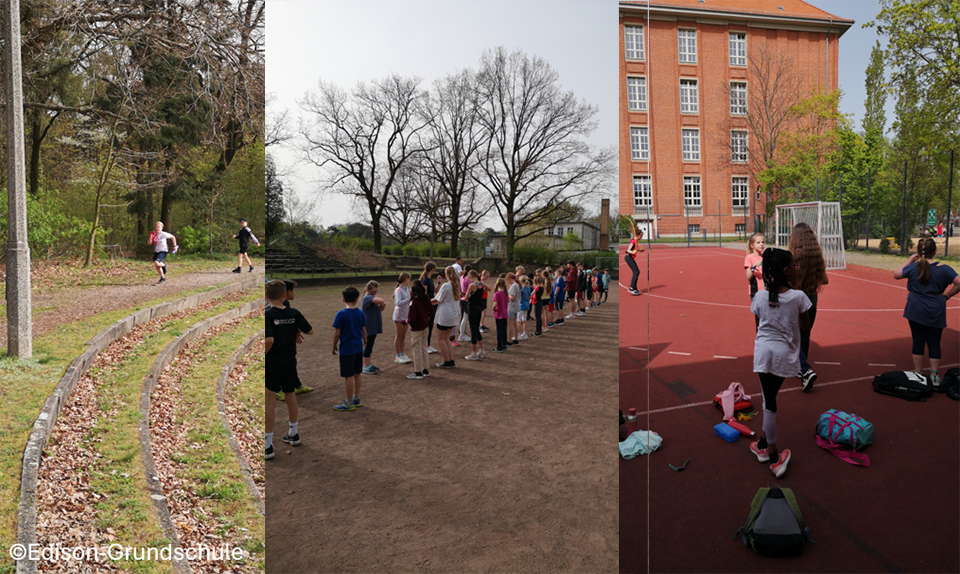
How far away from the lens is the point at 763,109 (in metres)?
2.54

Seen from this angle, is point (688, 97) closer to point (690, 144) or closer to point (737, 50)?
point (690, 144)

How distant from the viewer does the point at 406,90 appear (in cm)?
135

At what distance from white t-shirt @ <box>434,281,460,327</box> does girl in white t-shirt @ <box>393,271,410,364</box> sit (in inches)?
3.9

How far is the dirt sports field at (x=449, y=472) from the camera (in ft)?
4.38

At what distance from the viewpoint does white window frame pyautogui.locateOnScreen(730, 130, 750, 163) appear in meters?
2.36

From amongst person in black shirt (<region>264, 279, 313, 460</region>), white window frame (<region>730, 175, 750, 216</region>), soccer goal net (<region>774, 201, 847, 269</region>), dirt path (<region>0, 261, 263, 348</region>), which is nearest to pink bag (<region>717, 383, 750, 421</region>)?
soccer goal net (<region>774, 201, 847, 269</region>)

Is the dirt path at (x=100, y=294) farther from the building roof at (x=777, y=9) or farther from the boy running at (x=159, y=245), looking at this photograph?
the building roof at (x=777, y=9)

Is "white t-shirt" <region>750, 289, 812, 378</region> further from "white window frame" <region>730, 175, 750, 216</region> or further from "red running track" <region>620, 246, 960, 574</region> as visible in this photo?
"white window frame" <region>730, 175, 750, 216</region>

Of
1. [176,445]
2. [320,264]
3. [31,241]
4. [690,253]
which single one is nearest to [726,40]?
[690,253]

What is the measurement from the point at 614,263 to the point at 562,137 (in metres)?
0.37

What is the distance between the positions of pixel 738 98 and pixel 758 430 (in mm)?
1516

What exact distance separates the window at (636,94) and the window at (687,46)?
0.49 m

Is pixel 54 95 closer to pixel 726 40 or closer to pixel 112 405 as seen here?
pixel 112 405

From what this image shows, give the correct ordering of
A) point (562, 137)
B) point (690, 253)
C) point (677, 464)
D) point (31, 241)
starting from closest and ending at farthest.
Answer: point (562, 137), point (690, 253), point (677, 464), point (31, 241)
